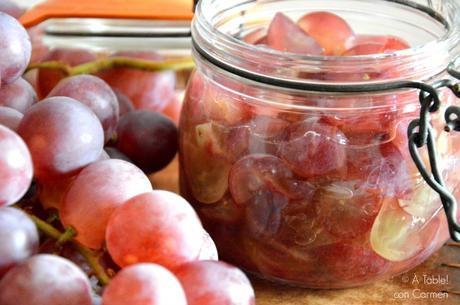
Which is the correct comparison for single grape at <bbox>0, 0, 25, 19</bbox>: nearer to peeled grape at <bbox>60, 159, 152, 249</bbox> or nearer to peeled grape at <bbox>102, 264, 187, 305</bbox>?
peeled grape at <bbox>60, 159, 152, 249</bbox>

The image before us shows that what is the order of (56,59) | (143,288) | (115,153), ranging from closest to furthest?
(143,288), (115,153), (56,59)

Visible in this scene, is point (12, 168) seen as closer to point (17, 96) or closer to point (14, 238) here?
point (14, 238)

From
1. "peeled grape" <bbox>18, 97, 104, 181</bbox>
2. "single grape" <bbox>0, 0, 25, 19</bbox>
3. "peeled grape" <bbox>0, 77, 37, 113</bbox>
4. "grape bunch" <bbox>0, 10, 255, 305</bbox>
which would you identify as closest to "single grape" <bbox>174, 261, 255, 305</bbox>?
"grape bunch" <bbox>0, 10, 255, 305</bbox>

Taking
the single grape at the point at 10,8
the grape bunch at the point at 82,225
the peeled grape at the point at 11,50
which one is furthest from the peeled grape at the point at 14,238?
the single grape at the point at 10,8

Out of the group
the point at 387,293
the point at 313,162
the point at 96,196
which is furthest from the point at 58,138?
the point at 387,293

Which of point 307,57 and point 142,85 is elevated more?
point 307,57

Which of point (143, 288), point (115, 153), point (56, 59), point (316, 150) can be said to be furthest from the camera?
point (56, 59)
